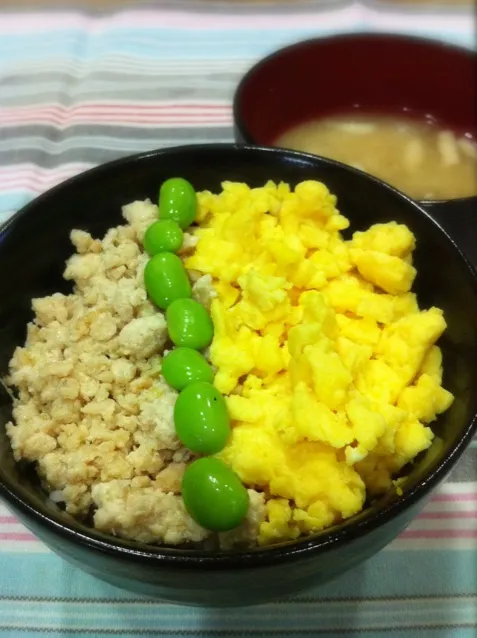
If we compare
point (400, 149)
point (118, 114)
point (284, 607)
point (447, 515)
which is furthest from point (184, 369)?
point (118, 114)

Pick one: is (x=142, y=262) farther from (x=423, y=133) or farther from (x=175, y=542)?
(x=423, y=133)

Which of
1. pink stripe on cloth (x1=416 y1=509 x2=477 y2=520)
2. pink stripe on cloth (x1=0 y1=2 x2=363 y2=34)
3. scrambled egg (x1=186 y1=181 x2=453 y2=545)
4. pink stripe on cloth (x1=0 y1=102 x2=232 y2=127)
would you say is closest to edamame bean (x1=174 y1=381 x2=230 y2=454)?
scrambled egg (x1=186 y1=181 x2=453 y2=545)

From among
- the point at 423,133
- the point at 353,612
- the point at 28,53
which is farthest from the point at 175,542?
the point at 28,53

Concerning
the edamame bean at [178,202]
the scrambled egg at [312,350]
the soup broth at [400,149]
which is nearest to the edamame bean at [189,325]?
the scrambled egg at [312,350]

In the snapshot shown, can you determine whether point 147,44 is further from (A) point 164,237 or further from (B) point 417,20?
(A) point 164,237

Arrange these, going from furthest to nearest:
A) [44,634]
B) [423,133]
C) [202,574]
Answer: [423,133], [44,634], [202,574]

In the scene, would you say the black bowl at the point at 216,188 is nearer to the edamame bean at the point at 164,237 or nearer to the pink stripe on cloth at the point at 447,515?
the edamame bean at the point at 164,237
